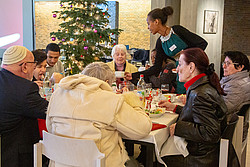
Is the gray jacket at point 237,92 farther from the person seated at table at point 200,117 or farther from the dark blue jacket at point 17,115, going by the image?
the dark blue jacket at point 17,115

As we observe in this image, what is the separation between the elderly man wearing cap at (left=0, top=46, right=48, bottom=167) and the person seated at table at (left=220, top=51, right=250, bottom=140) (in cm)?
207

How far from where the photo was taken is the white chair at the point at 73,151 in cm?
153

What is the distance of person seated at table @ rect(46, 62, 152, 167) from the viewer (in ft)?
5.30

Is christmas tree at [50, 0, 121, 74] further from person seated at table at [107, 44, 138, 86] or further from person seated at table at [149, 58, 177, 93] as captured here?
person seated at table at [149, 58, 177, 93]

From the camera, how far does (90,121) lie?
162cm

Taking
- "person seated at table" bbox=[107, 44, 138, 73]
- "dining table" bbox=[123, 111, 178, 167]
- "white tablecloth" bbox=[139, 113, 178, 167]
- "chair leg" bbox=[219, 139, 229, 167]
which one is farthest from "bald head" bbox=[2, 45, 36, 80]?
"person seated at table" bbox=[107, 44, 138, 73]

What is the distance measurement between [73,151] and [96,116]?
24 centimetres

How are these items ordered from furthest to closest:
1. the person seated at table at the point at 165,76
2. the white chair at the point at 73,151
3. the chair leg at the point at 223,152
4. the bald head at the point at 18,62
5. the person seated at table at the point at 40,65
→ the person seated at table at the point at 165,76
the person seated at table at the point at 40,65
the bald head at the point at 18,62
the chair leg at the point at 223,152
the white chair at the point at 73,151

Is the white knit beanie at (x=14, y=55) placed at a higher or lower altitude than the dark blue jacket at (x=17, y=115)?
higher

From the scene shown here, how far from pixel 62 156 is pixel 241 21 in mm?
11597

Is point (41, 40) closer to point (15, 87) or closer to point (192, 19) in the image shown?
point (192, 19)

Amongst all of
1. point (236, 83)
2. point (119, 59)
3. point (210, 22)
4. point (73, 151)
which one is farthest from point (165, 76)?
point (210, 22)

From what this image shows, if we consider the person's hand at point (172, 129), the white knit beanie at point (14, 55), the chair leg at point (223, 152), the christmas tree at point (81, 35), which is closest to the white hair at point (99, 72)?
the person's hand at point (172, 129)

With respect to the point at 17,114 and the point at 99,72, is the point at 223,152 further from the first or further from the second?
the point at 17,114
